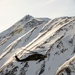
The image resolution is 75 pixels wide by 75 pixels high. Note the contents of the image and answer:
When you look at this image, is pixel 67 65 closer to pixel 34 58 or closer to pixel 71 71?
pixel 71 71

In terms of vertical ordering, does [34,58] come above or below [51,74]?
above

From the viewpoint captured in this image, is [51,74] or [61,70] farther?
[51,74]

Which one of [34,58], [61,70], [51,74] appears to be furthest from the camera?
[51,74]

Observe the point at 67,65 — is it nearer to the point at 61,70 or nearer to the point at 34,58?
the point at 61,70

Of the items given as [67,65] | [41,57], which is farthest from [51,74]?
[41,57]

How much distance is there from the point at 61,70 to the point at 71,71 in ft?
31.4

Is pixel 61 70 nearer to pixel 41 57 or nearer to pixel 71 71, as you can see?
pixel 71 71

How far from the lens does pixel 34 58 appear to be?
21938mm

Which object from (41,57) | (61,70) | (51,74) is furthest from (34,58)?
(51,74)

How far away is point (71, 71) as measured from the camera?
185250mm

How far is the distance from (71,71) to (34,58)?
16769 centimetres

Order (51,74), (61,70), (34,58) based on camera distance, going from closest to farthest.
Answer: (34,58) → (61,70) → (51,74)

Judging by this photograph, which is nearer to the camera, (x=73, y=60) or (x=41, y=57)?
(x=41, y=57)

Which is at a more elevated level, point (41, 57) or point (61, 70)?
point (41, 57)
